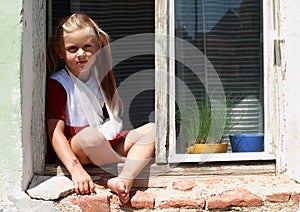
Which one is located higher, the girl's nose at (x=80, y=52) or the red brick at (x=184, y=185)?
the girl's nose at (x=80, y=52)

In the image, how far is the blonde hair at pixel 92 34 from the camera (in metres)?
3.03

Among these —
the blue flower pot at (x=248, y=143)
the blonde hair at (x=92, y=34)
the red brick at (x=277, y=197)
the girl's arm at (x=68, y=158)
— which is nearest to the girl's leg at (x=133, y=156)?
the girl's arm at (x=68, y=158)

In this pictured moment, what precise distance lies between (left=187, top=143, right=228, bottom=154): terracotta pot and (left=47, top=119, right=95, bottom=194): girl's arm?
550 mm

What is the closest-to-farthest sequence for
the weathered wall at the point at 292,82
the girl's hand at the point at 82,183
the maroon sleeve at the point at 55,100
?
the girl's hand at the point at 82,183
the weathered wall at the point at 292,82
the maroon sleeve at the point at 55,100

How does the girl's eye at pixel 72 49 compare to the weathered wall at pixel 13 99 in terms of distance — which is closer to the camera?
the weathered wall at pixel 13 99

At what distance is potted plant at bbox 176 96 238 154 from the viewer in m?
2.99

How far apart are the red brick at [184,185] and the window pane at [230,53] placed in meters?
0.40

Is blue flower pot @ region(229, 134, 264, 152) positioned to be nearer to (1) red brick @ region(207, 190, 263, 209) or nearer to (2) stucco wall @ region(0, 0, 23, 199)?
(1) red brick @ region(207, 190, 263, 209)

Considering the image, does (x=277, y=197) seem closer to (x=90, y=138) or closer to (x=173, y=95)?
(x=173, y=95)

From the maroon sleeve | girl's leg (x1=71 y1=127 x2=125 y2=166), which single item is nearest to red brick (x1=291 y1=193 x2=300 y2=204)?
girl's leg (x1=71 y1=127 x2=125 y2=166)

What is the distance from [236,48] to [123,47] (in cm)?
103

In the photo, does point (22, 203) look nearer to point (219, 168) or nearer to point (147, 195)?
point (147, 195)

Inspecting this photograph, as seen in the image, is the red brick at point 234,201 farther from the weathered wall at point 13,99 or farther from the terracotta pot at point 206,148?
the weathered wall at point 13,99

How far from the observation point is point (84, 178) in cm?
269
